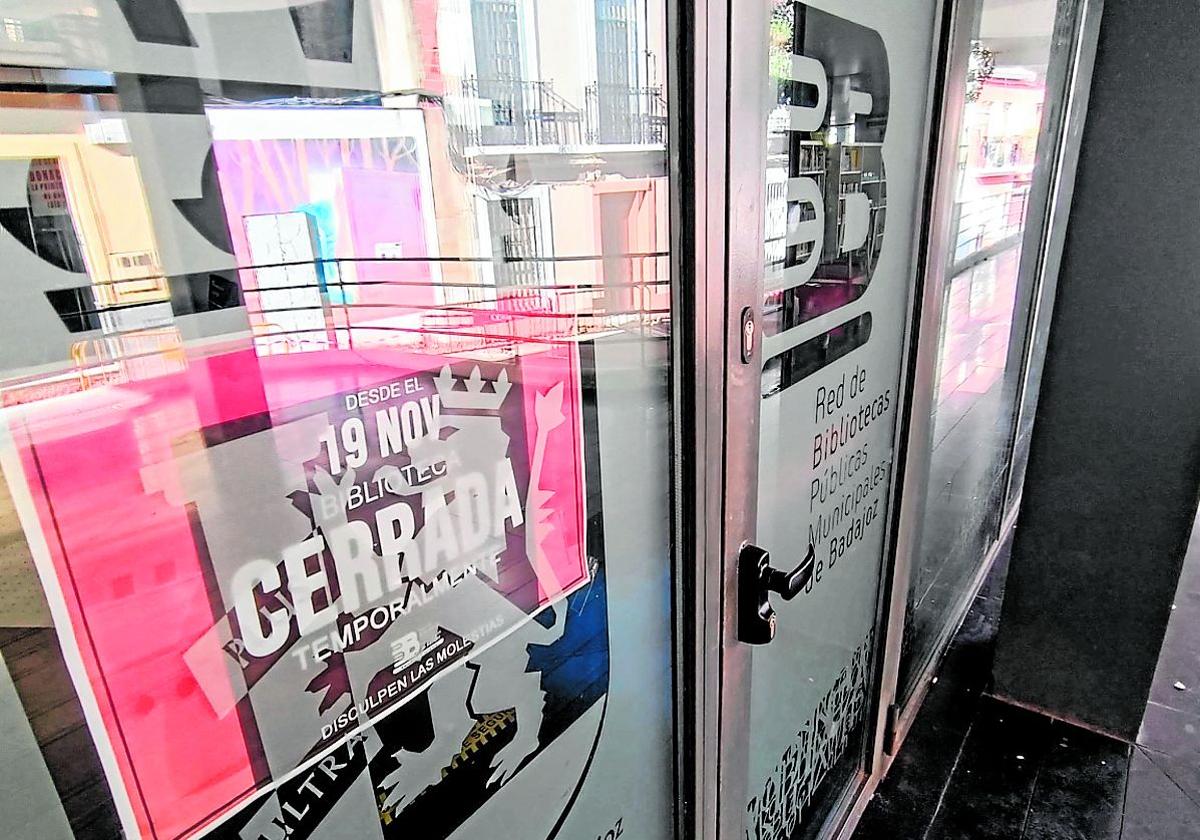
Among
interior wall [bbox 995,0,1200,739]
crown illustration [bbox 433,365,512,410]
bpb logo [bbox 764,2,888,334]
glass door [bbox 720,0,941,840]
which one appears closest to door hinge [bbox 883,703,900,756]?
glass door [bbox 720,0,941,840]

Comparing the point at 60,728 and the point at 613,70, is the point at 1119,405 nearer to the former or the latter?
the point at 613,70


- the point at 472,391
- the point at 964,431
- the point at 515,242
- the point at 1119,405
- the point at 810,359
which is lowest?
the point at 964,431

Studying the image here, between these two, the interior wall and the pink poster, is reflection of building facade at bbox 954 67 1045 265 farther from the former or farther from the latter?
the pink poster

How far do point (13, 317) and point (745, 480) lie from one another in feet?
2.73

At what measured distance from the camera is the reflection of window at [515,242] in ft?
2.21

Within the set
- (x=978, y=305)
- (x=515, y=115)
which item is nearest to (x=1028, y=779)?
(x=978, y=305)

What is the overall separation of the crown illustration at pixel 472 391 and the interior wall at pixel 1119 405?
6.22 ft

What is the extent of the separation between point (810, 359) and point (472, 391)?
2.44ft

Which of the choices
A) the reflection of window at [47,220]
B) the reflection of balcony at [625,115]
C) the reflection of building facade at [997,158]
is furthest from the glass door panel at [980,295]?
the reflection of window at [47,220]

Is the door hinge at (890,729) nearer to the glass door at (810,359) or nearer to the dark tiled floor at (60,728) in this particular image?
the glass door at (810,359)

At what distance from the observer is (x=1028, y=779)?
6.86ft

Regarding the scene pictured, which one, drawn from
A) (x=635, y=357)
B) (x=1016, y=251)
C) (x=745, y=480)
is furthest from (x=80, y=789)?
(x=1016, y=251)

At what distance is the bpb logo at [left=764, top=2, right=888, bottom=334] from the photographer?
1.06 metres

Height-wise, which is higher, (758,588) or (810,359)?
(810,359)
